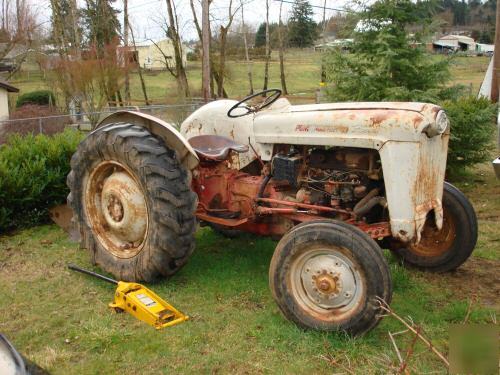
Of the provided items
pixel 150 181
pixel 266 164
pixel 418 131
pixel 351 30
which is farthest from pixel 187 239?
pixel 351 30

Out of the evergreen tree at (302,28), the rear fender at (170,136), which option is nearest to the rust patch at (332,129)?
the rear fender at (170,136)

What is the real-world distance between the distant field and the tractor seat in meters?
21.3

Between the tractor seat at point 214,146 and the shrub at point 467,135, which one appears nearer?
the tractor seat at point 214,146

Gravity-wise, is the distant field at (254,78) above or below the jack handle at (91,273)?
above

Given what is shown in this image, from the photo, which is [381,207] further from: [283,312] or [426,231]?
[283,312]

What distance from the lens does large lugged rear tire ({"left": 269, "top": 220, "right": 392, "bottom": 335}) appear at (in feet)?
10.9

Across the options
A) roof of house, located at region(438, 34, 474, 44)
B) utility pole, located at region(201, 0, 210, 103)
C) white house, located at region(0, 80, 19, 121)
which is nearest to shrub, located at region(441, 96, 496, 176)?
utility pole, located at region(201, 0, 210, 103)

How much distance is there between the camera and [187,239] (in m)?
4.17

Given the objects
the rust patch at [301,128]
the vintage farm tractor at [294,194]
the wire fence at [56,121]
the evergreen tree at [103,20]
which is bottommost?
the wire fence at [56,121]

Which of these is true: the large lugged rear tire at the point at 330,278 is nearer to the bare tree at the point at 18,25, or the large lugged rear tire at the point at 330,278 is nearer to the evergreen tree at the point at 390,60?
the evergreen tree at the point at 390,60

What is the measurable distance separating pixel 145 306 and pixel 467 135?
609 centimetres

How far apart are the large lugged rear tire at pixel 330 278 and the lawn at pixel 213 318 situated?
0.41ft

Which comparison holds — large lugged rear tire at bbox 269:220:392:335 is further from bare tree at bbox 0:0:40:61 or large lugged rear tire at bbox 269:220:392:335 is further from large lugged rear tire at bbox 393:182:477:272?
bare tree at bbox 0:0:40:61

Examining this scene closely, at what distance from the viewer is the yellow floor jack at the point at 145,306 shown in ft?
12.3
